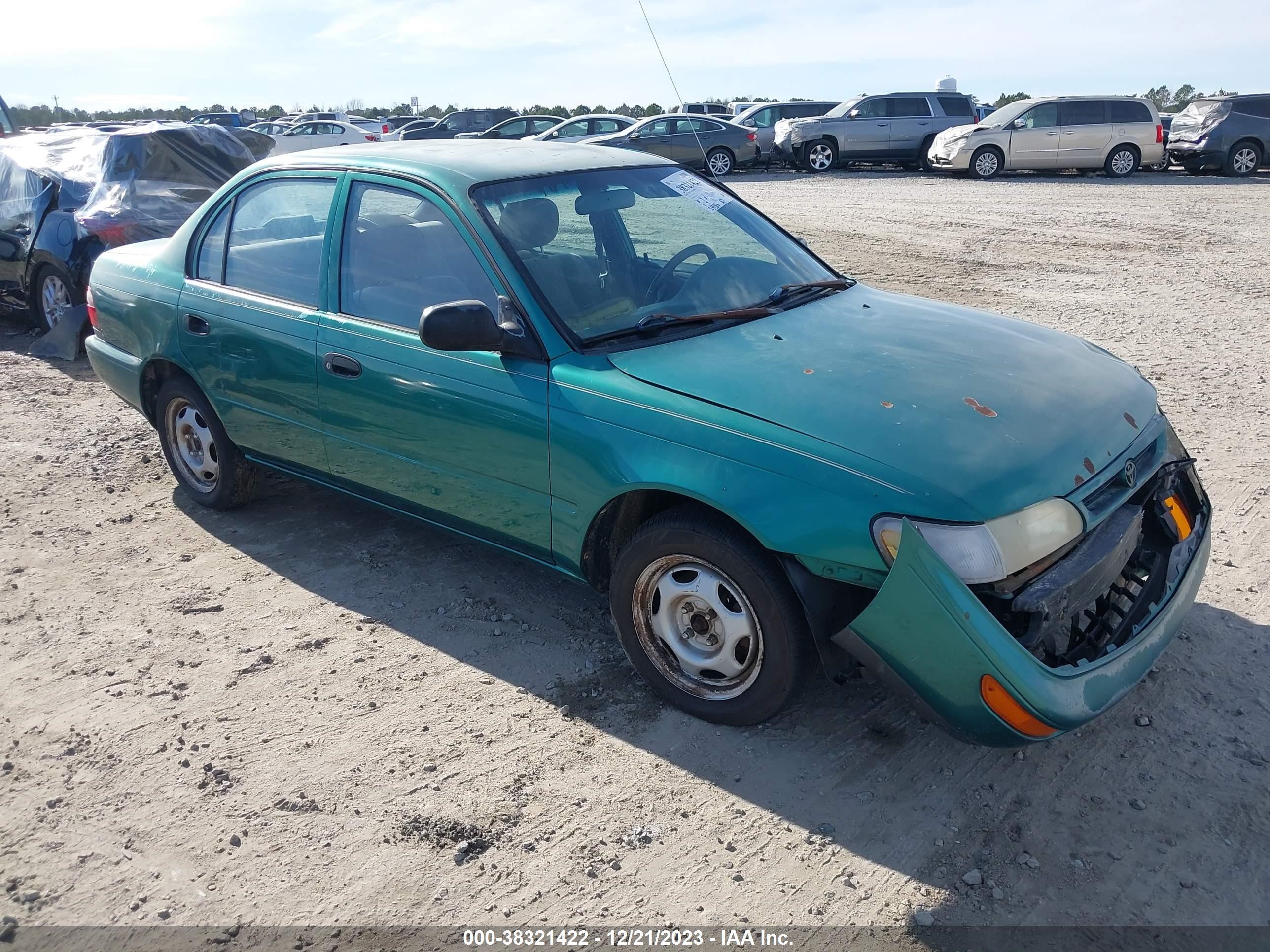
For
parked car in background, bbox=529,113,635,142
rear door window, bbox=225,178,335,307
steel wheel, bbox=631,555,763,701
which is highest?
parked car in background, bbox=529,113,635,142

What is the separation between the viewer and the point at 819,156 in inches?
867

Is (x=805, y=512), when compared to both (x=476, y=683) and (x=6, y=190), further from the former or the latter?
(x=6, y=190)

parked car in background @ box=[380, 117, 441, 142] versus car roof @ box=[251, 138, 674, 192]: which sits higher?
parked car in background @ box=[380, 117, 441, 142]

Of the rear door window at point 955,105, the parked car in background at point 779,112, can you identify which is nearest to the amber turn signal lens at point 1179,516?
the rear door window at point 955,105

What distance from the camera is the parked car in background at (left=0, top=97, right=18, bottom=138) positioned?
11648mm

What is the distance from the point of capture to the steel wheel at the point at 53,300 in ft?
26.8

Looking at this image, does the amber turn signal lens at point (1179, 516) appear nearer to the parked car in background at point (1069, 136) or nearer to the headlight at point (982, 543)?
the headlight at point (982, 543)

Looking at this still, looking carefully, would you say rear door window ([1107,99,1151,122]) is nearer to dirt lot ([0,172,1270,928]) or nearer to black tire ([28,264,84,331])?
dirt lot ([0,172,1270,928])

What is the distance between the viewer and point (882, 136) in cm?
2158

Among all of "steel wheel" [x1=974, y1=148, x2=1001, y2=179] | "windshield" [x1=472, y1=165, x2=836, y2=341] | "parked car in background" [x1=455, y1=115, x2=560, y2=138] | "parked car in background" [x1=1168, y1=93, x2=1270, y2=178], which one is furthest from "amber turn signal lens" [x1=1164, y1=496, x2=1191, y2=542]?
"parked car in background" [x1=455, y1=115, x2=560, y2=138]

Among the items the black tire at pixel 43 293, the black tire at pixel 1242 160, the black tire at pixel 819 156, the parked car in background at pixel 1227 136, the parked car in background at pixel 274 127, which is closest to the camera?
the black tire at pixel 43 293

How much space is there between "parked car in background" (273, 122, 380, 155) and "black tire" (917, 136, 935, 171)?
12207 millimetres

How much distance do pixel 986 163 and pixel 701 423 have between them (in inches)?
745

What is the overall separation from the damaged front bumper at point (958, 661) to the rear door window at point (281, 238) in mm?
2621
